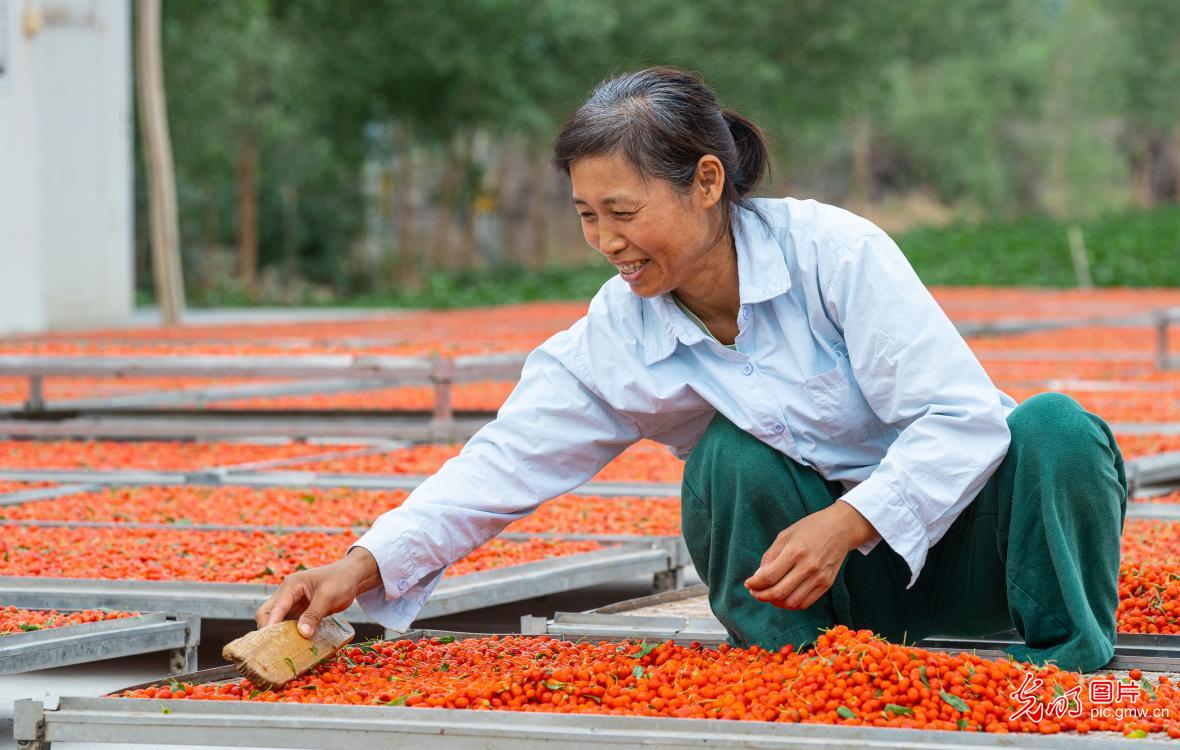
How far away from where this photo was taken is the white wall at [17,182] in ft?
45.7

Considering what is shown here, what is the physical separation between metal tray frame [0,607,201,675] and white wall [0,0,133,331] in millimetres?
12371

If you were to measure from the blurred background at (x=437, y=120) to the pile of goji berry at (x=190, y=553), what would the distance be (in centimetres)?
1041

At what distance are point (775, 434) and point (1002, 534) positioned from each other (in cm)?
42

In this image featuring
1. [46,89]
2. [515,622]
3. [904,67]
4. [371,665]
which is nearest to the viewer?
[371,665]

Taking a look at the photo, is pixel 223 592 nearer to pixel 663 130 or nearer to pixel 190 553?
pixel 190 553

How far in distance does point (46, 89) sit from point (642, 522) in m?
12.8

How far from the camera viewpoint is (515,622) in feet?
13.8

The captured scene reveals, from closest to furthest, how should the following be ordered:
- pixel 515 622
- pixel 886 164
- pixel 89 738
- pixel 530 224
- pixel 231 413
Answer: pixel 89 738 → pixel 515 622 → pixel 231 413 → pixel 530 224 → pixel 886 164

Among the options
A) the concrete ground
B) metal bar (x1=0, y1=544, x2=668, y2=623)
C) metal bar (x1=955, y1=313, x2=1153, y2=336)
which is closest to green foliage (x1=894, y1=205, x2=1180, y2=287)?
metal bar (x1=955, y1=313, x2=1153, y2=336)

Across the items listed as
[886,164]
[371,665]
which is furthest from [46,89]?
[886,164]

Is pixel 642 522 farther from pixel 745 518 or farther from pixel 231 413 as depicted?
pixel 231 413

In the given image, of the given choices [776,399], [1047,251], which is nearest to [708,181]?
[776,399]

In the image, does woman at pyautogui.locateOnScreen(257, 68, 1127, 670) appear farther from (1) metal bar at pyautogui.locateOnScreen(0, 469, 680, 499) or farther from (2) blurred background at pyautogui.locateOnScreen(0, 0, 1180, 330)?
(2) blurred background at pyautogui.locateOnScreen(0, 0, 1180, 330)

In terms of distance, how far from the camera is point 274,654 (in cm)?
257
